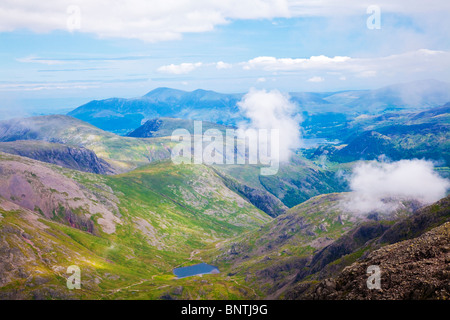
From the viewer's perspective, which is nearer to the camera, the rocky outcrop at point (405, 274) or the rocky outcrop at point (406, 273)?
the rocky outcrop at point (405, 274)

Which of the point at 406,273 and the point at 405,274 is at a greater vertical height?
the point at 406,273

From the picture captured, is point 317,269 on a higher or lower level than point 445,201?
lower

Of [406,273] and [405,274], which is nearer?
[405,274]

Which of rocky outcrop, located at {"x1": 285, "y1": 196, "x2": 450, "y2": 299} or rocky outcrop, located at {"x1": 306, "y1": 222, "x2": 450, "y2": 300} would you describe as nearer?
rocky outcrop, located at {"x1": 306, "y1": 222, "x2": 450, "y2": 300}
